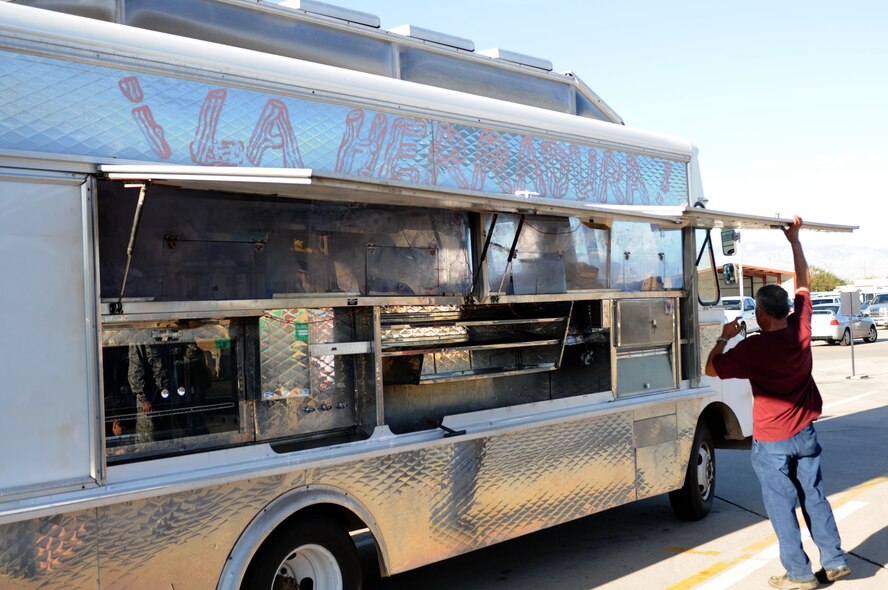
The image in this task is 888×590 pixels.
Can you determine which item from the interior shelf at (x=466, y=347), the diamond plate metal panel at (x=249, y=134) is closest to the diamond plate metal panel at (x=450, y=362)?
the interior shelf at (x=466, y=347)

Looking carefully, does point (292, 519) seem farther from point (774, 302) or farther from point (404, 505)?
point (774, 302)

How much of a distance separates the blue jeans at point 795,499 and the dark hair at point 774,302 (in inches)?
29.4

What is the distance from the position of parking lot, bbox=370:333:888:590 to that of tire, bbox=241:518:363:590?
131 cm

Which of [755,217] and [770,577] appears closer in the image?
[770,577]


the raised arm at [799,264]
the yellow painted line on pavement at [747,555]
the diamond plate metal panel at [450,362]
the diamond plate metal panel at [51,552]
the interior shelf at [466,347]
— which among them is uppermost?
the raised arm at [799,264]

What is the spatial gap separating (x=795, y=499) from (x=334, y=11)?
4277mm

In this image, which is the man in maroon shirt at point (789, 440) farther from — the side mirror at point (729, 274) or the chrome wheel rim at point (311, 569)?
the chrome wheel rim at point (311, 569)

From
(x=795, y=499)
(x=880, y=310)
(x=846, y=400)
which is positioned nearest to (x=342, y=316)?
(x=795, y=499)

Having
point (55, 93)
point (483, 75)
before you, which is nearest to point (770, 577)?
point (483, 75)

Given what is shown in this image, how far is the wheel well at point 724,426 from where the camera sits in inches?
298

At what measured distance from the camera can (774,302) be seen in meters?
5.40

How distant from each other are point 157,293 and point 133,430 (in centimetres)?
68

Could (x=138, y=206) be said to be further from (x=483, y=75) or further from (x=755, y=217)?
(x=755, y=217)

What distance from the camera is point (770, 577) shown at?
5531 mm
